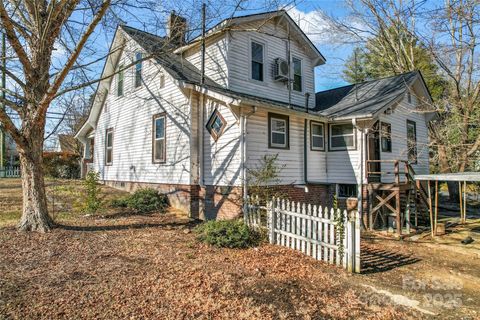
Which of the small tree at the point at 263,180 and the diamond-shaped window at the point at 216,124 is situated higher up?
the diamond-shaped window at the point at 216,124

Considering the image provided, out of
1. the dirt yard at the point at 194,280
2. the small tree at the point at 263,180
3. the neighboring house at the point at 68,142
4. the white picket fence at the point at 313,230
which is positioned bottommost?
the dirt yard at the point at 194,280

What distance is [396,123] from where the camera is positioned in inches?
543

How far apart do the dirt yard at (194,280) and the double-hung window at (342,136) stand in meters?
5.11

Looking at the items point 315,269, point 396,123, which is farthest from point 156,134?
point 396,123

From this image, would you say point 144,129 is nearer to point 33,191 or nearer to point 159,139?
point 159,139

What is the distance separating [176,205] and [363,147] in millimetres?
7531

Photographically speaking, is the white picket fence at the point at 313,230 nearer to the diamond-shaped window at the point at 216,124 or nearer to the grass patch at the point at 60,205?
the diamond-shaped window at the point at 216,124

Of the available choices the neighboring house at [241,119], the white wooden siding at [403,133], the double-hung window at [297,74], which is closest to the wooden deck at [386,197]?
the neighboring house at [241,119]

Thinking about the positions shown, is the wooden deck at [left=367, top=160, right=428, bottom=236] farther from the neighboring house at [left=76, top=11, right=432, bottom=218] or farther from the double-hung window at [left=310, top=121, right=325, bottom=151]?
the double-hung window at [left=310, top=121, right=325, bottom=151]

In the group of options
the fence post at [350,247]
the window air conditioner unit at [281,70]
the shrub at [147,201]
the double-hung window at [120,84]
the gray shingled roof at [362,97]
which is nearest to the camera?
the fence post at [350,247]

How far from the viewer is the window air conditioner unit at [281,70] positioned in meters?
12.9

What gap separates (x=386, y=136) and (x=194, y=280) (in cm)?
1105

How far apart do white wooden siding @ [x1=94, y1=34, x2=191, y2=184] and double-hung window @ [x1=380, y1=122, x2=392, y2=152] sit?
815 centimetres

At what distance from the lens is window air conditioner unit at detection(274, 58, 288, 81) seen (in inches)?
508
